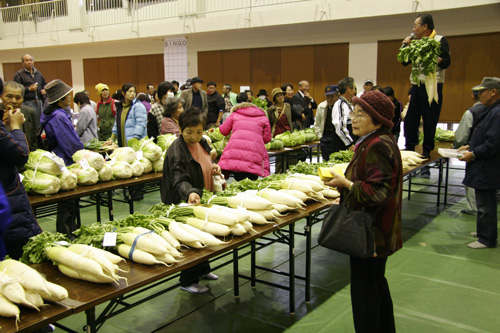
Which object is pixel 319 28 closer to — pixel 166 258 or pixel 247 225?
pixel 247 225

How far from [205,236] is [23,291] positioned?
109 centimetres

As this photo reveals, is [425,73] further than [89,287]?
Yes

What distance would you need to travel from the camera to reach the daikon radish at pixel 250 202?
3.18m

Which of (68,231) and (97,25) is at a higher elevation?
(97,25)

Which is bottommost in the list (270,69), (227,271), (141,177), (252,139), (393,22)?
(227,271)

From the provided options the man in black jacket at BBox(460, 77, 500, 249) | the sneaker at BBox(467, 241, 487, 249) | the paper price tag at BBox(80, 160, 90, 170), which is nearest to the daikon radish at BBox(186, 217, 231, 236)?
the paper price tag at BBox(80, 160, 90, 170)

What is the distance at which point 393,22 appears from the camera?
11109mm

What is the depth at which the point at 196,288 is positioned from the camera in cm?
407

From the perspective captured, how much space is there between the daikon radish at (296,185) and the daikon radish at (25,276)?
2170 mm

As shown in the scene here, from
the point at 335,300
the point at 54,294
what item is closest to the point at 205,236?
the point at 54,294

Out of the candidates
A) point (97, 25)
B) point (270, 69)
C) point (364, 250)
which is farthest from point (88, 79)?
point (364, 250)

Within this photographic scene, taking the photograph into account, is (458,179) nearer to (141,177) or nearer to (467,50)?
(467,50)

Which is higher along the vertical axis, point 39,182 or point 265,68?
point 265,68

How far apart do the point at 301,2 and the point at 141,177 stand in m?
8.62
